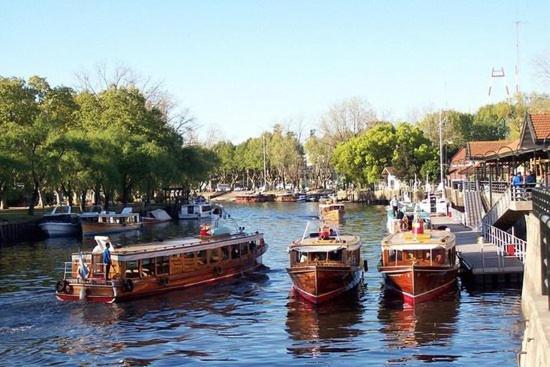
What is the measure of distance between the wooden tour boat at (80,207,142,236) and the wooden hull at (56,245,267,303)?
33954 mm

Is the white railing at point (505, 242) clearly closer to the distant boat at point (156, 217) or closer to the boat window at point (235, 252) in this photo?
the boat window at point (235, 252)

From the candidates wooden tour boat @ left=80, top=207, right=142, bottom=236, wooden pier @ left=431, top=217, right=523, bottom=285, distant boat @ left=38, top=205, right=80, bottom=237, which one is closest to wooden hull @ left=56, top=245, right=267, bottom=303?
wooden pier @ left=431, top=217, right=523, bottom=285

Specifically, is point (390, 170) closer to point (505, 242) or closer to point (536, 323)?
point (505, 242)

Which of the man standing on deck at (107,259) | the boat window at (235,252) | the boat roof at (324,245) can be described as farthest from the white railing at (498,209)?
the man standing on deck at (107,259)

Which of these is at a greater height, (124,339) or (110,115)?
(110,115)

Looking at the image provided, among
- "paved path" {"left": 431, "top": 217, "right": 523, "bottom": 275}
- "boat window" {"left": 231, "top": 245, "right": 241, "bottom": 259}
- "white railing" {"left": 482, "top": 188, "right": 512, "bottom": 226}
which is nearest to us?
"paved path" {"left": 431, "top": 217, "right": 523, "bottom": 275}

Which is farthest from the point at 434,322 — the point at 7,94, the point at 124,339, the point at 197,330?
the point at 7,94

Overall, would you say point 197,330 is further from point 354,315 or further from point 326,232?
point 326,232

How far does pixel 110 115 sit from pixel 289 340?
74.4 meters

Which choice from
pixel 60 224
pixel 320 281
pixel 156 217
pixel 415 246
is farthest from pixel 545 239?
pixel 156 217

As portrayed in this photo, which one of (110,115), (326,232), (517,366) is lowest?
(517,366)

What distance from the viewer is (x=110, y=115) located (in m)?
97.6

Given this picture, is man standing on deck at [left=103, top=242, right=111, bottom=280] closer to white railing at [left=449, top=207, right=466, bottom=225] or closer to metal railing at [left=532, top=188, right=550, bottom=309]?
metal railing at [left=532, top=188, right=550, bottom=309]

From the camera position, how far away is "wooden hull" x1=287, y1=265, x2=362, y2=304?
110 feet
